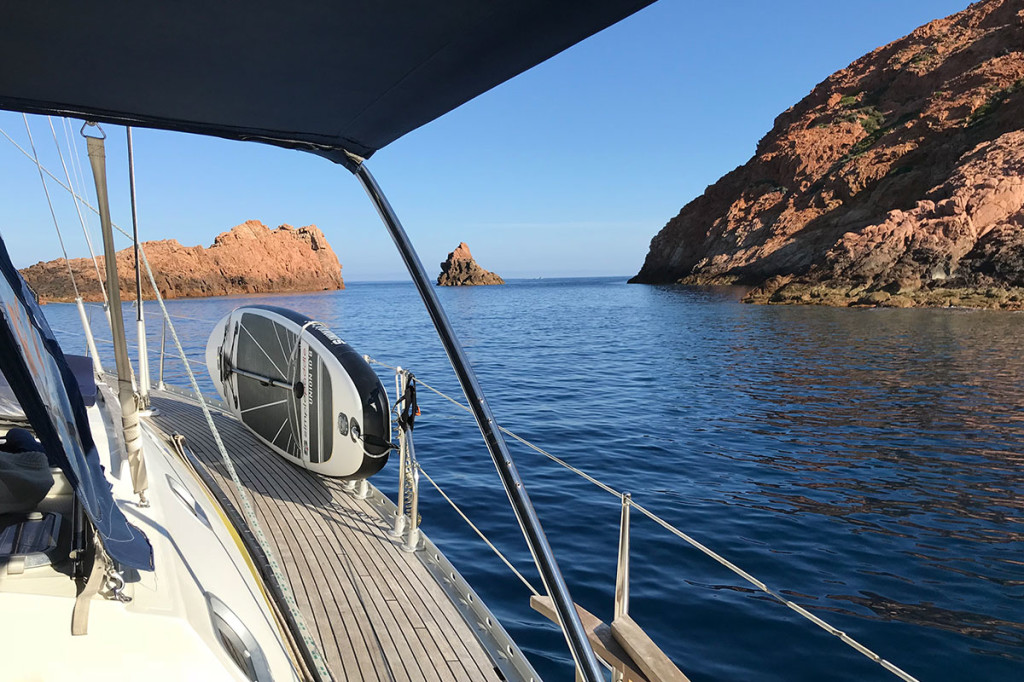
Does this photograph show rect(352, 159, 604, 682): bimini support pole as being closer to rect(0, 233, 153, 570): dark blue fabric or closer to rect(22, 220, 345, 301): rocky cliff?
rect(0, 233, 153, 570): dark blue fabric

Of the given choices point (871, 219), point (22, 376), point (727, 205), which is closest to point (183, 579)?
point (22, 376)

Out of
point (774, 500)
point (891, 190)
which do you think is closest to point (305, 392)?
point (774, 500)

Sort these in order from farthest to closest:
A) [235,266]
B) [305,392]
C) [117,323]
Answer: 1. [235,266]
2. [305,392]
3. [117,323]

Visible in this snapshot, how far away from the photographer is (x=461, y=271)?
417 ft

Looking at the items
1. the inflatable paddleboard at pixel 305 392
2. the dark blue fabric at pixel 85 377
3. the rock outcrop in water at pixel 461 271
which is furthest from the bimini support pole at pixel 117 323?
the rock outcrop in water at pixel 461 271

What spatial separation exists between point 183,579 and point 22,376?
3.32 ft

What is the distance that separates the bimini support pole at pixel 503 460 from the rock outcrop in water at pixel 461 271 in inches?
4935

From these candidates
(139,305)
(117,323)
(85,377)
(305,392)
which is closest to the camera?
(117,323)

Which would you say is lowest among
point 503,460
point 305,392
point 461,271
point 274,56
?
point 305,392

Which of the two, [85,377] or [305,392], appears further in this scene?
[305,392]

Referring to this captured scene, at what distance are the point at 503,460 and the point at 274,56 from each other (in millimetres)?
1307

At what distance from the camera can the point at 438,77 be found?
1.61m

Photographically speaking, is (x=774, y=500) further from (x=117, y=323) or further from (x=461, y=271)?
(x=461, y=271)

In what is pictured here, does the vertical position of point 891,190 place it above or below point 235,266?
above
